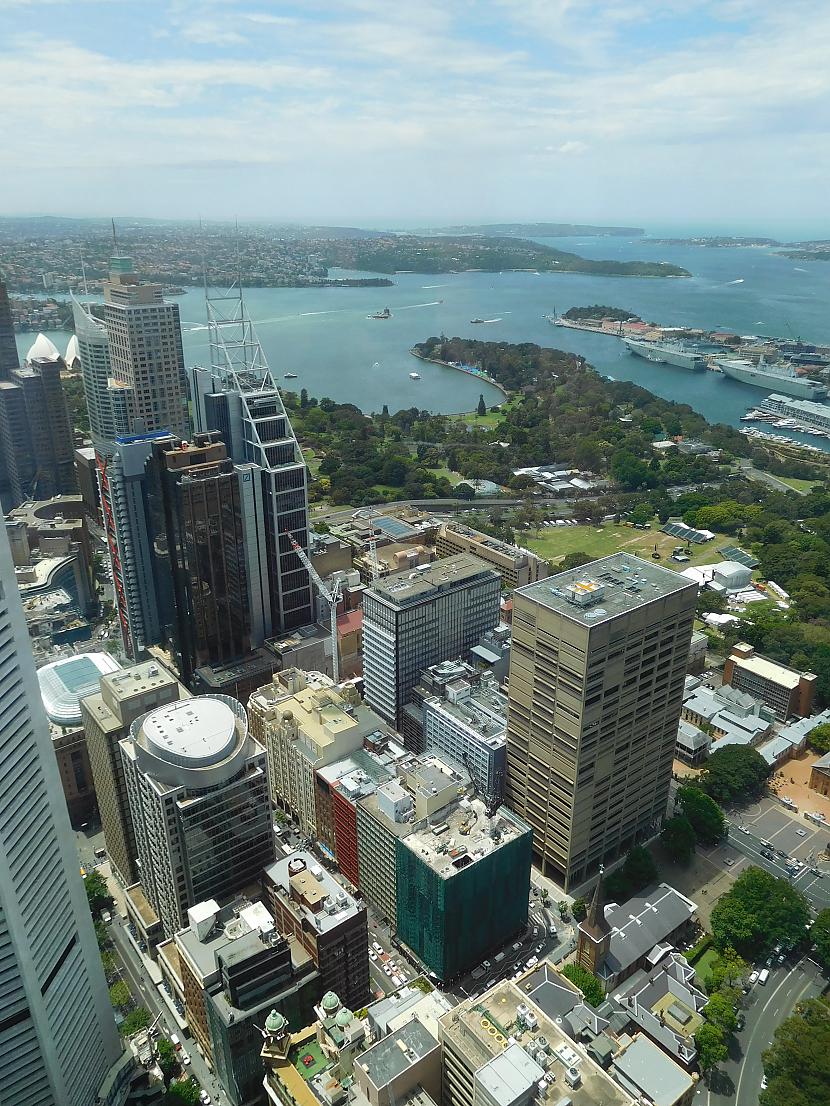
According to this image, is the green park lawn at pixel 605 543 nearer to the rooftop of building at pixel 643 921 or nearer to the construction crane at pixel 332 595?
the construction crane at pixel 332 595

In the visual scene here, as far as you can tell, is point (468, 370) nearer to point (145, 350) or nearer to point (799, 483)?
point (799, 483)

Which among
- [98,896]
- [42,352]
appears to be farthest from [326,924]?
[42,352]

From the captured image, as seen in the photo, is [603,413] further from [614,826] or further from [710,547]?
[614,826]

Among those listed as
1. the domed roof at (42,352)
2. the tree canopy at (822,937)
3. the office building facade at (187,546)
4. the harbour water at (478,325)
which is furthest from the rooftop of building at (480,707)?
the harbour water at (478,325)

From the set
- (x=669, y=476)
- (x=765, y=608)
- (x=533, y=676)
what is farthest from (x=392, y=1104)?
(x=669, y=476)

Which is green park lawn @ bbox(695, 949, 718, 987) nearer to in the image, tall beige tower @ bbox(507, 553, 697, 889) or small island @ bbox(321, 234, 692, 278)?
tall beige tower @ bbox(507, 553, 697, 889)

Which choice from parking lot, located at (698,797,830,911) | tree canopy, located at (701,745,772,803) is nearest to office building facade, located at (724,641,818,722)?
tree canopy, located at (701,745,772,803)
